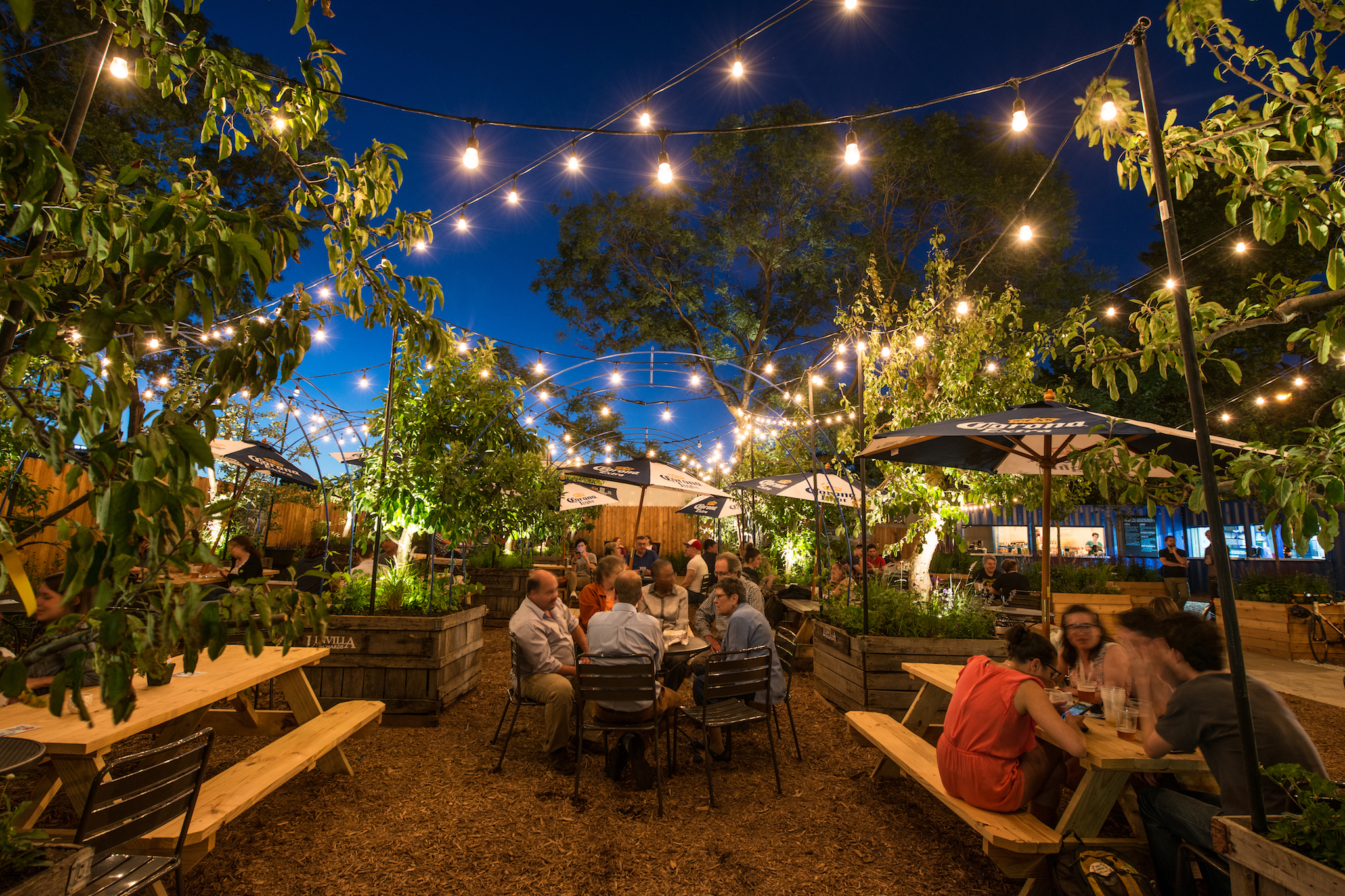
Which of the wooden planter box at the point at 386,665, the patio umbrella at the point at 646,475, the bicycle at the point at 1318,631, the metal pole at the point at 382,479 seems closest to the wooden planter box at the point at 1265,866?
the wooden planter box at the point at 386,665

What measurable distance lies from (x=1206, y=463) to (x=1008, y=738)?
5.87 ft

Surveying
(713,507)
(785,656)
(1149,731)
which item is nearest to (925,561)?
(785,656)

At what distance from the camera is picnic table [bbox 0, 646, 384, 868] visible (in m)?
2.74

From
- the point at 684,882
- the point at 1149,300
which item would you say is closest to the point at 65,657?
the point at 684,882

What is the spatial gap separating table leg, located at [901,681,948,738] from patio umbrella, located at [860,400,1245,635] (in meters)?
1.57

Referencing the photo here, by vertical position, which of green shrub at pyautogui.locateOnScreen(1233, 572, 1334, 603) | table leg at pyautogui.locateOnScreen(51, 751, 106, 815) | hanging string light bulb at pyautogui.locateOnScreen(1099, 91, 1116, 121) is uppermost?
hanging string light bulb at pyautogui.locateOnScreen(1099, 91, 1116, 121)

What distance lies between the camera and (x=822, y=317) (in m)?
22.5

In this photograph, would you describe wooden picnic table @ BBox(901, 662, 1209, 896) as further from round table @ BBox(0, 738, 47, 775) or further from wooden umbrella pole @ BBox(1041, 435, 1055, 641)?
round table @ BBox(0, 738, 47, 775)

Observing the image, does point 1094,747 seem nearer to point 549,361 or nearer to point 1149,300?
point 1149,300

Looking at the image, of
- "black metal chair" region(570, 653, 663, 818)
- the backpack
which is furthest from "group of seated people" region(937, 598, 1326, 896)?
"black metal chair" region(570, 653, 663, 818)

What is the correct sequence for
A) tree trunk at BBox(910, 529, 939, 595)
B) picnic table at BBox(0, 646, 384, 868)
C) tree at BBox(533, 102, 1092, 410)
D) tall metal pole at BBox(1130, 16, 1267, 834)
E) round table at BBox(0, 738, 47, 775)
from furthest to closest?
tree at BBox(533, 102, 1092, 410)
tree trunk at BBox(910, 529, 939, 595)
picnic table at BBox(0, 646, 384, 868)
round table at BBox(0, 738, 47, 775)
tall metal pole at BBox(1130, 16, 1267, 834)

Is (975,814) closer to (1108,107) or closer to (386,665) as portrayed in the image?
(1108,107)

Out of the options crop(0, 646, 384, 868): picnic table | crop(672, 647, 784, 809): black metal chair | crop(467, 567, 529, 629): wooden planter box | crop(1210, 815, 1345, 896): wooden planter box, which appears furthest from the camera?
crop(467, 567, 529, 629): wooden planter box

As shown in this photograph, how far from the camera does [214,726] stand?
4.98 meters
